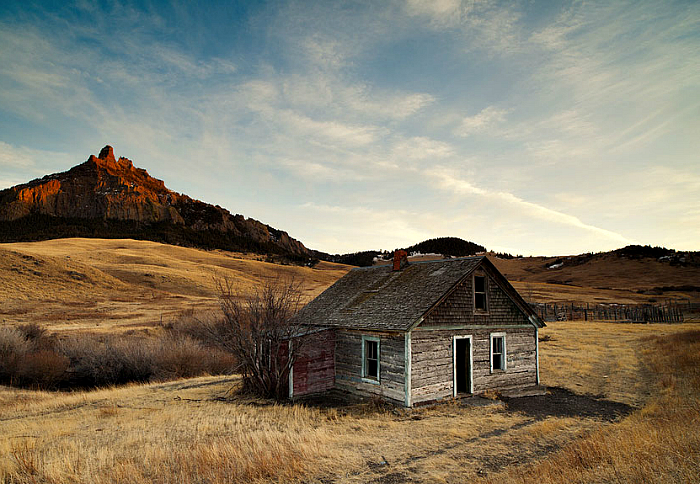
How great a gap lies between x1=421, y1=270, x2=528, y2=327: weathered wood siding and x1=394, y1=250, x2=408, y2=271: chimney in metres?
3.62

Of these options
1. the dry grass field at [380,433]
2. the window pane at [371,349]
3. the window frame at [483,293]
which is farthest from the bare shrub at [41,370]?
the window frame at [483,293]

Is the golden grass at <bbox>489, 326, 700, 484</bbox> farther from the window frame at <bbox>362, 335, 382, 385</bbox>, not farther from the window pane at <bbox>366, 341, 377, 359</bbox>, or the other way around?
→ the window pane at <bbox>366, 341, 377, 359</bbox>

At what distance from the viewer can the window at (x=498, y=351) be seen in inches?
682

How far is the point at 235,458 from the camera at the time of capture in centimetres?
873

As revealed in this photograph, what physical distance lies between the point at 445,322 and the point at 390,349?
2.27 m

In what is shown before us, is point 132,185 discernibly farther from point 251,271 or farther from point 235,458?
point 235,458

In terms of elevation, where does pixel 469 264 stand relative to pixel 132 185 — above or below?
below

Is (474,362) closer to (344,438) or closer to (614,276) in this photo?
(344,438)

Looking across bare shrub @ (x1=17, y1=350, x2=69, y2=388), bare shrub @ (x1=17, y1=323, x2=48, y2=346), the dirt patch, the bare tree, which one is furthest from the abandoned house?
bare shrub @ (x1=17, y1=323, x2=48, y2=346)

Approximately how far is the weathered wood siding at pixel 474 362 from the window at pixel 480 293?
2.96ft

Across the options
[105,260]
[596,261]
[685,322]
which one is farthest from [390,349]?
[596,261]

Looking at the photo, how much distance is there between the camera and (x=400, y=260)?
64.3 feet

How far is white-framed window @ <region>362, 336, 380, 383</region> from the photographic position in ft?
51.6

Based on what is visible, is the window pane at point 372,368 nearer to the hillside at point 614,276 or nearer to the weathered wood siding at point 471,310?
the weathered wood siding at point 471,310
